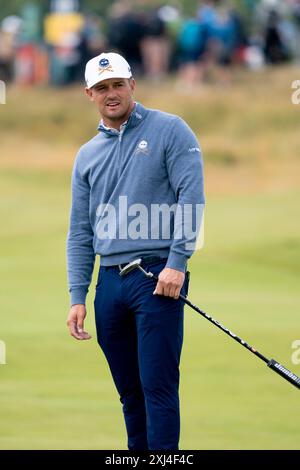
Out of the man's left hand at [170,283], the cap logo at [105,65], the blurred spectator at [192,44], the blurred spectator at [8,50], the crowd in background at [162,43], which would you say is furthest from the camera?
the blurred spectator at [8,50]

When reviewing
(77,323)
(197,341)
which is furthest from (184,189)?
(197,341)

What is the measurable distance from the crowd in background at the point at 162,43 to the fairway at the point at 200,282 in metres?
0.62

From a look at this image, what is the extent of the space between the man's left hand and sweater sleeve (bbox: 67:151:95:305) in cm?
55

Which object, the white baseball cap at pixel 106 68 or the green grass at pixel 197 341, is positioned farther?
the green grass at pixel 197 341

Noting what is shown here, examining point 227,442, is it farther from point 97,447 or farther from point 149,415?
point 149,415

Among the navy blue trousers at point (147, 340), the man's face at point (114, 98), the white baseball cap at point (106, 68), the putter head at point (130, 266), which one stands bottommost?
the navy blue trousers at point (147, 340)

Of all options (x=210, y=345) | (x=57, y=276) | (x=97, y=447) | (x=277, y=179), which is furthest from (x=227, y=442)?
(x=277, y=179)

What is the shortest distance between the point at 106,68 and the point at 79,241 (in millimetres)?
788

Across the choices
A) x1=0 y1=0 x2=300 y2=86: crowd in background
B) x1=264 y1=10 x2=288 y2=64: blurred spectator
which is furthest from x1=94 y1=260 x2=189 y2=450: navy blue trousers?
x1=264 y1=10 x2=288 y2=64: blurred spectator

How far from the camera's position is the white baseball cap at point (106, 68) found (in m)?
5.80

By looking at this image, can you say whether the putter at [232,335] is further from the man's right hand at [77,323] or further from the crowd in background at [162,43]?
the crowd in background at [162,43]

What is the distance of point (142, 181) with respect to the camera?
19.1ft

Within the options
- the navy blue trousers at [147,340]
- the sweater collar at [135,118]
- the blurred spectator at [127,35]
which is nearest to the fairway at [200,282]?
the blurred spectator at [127,35]

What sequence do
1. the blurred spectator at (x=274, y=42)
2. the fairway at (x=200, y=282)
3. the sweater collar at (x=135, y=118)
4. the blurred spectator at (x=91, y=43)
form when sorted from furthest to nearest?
the blurred spectator at (x=274, y=42) → the blurred spectator at (x=91, y=43) → the fairway at (x=200, y=282) → the sweater collar at (x=135, y=118)
